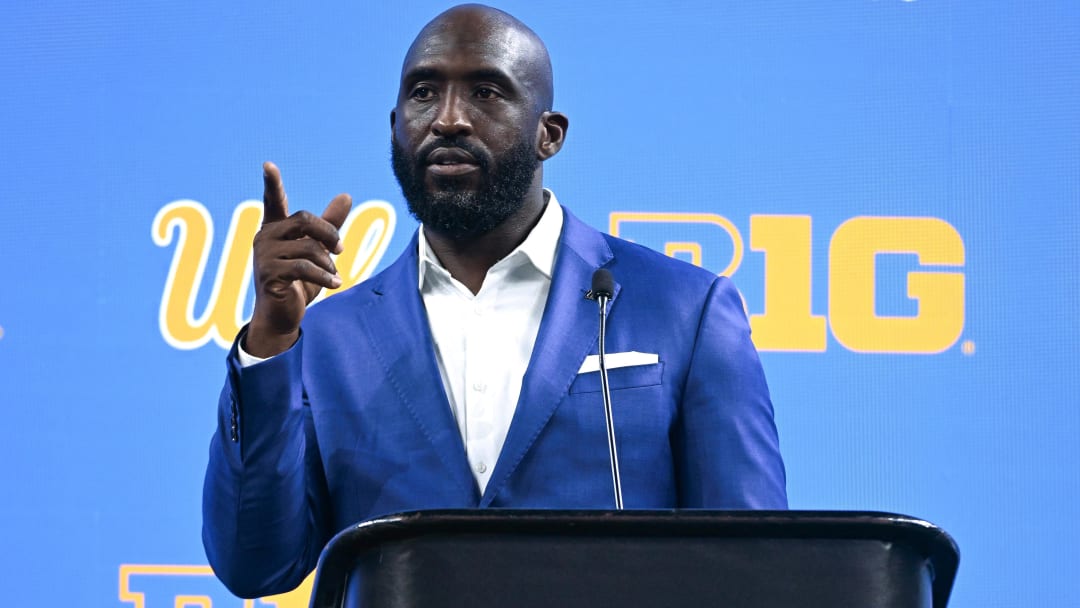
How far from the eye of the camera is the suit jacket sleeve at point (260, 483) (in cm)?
172

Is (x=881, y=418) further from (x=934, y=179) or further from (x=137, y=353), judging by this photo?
(x=137, y=353)

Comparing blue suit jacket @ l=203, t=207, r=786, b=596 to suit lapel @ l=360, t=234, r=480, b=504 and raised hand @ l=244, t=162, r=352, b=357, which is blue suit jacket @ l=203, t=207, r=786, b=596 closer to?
suit lapel @ l=360, t=234, r=480, b=504

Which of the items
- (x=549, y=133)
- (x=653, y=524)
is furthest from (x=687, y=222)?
(x=653, y=524)

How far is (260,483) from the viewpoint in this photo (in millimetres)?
1798

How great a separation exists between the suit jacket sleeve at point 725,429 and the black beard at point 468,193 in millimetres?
342

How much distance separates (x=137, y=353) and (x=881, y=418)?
1603mm

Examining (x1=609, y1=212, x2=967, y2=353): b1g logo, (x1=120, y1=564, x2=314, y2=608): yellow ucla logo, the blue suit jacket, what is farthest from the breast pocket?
(x1=120, y1=564, x2=314, y2=608): yellow ucla logo

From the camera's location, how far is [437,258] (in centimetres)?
222

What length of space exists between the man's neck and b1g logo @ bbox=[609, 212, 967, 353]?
914 millimetres

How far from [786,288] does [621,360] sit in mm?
1113

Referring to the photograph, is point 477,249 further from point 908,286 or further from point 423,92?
point 908,286

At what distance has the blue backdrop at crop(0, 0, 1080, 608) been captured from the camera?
303cm

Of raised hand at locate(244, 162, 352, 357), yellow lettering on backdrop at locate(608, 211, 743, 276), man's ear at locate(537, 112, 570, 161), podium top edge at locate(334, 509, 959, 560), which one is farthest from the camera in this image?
yellow lettering on backdrop at locate(608, 211, 743, 276)

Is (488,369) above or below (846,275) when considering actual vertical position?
below
